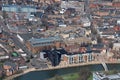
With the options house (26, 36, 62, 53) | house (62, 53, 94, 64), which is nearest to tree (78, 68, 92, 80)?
house (62, 53, 94, 64)

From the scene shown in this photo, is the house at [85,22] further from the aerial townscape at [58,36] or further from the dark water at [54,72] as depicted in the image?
the dark water at [54,72]

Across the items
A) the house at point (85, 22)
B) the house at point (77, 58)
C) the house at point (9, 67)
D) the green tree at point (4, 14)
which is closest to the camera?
the house at point (9, 67)

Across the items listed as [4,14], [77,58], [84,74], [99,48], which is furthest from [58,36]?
[4,14]

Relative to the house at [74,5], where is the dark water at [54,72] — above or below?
below

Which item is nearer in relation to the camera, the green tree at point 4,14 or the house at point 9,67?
the house at point 9,67

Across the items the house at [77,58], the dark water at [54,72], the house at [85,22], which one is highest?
the house at [85,22]

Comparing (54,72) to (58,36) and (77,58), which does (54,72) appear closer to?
(77,58)

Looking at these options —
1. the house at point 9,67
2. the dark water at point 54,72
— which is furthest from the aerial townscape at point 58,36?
the dark water at point 54,72

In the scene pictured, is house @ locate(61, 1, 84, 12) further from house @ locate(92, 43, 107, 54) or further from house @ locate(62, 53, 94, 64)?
house @ locate(62, 53, 94, 64)
